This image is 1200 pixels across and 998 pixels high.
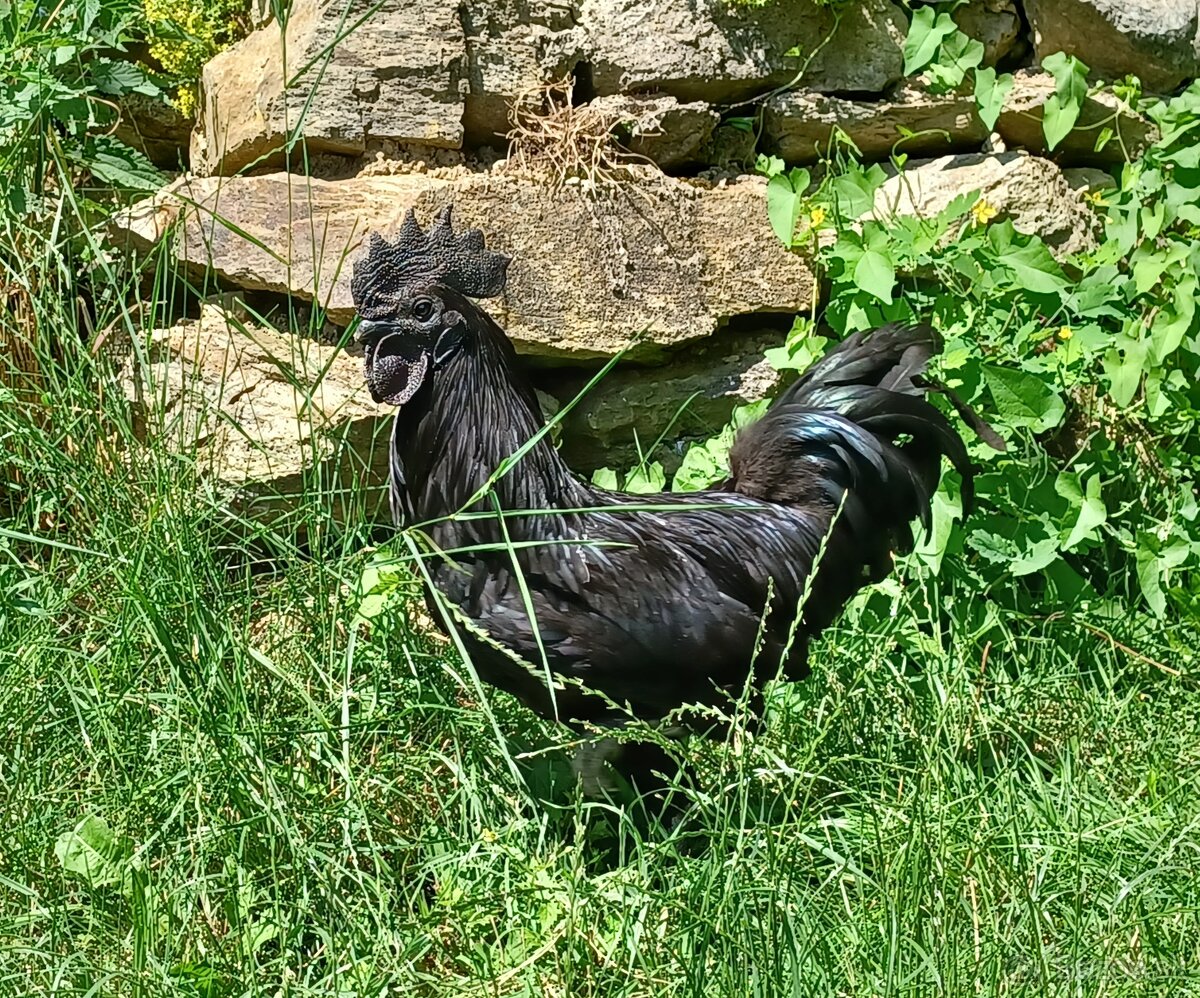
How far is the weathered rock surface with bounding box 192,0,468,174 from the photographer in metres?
3.61

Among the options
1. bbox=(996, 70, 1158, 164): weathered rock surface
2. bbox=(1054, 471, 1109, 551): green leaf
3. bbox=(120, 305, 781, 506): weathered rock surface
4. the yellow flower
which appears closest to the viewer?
bbox=(120, 305, 781, 506): weathered rock surface

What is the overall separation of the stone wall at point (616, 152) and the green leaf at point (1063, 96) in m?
→ 0.17

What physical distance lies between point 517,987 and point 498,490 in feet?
3.43

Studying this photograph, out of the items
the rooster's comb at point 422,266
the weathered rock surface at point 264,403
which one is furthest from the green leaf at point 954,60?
the weathered rock surface at point 264,403

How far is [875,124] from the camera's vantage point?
4.04 meters

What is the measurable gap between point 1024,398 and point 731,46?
140 centimetres

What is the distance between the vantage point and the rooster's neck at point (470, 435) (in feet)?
9.05

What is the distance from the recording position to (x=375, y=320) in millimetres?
2686

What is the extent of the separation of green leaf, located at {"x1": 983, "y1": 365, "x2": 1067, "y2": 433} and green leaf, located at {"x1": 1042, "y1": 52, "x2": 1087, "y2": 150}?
0.80m

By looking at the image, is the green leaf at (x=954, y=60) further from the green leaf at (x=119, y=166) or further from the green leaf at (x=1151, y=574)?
the green leaf at (x=119, y=166)

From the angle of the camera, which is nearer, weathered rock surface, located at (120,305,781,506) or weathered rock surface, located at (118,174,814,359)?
weathered rock surface, located at (120,305,781,506)

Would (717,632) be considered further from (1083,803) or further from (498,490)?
(1083,803)

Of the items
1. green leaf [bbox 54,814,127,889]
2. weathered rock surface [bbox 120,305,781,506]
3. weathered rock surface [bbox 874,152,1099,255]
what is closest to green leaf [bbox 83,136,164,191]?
weathered rock surface [bbox 120,305,781,506]

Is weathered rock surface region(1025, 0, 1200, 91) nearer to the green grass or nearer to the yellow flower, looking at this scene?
the yellow flower
